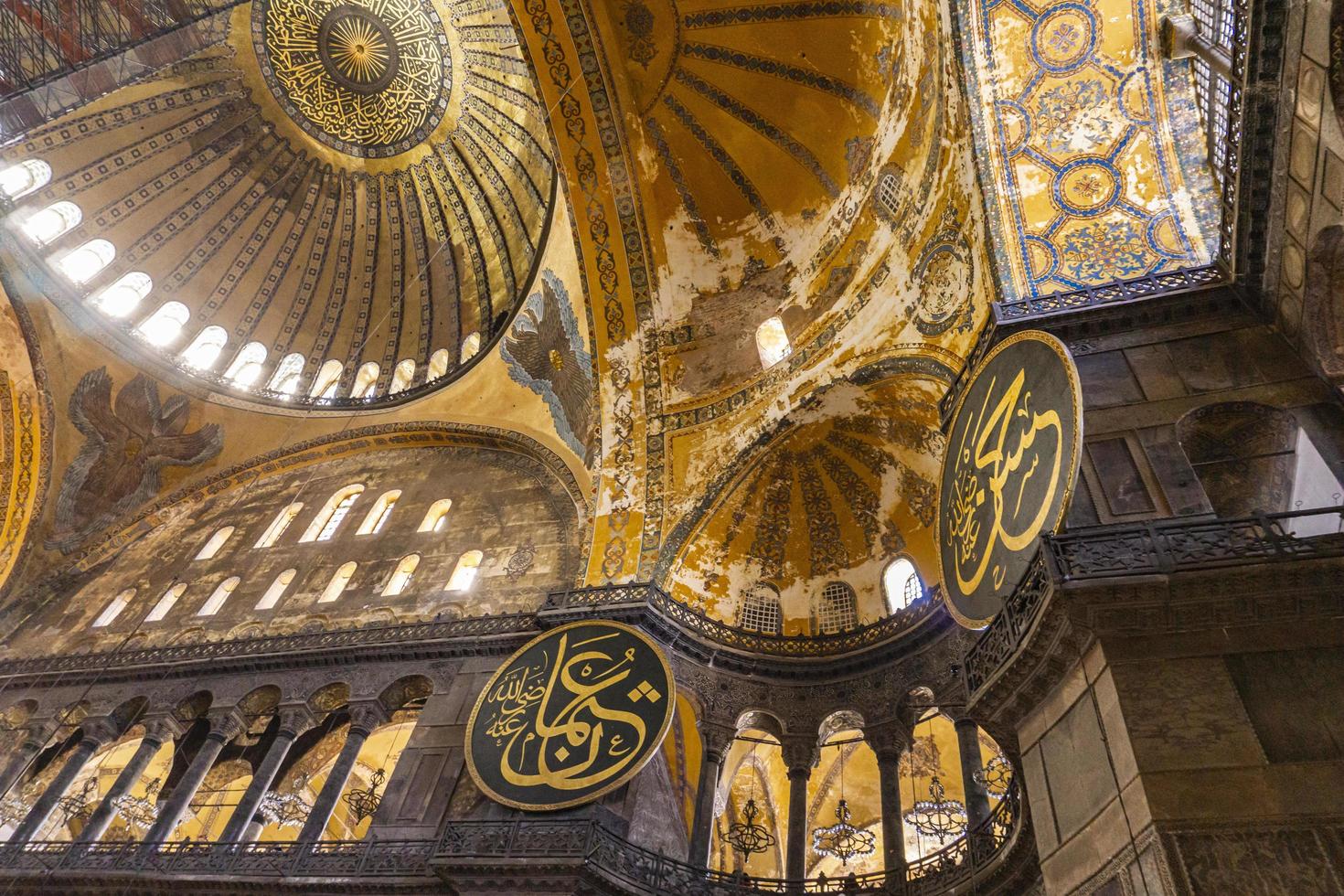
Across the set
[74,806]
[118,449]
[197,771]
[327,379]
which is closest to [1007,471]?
[197,771]

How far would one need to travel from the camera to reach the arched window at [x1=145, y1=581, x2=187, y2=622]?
38.6 feet

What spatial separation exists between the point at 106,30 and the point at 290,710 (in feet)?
30.6

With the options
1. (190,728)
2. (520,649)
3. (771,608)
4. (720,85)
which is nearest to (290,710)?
(190,728)

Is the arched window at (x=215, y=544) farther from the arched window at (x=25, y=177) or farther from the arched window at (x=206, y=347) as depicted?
the arched window at (x=25, y=177)

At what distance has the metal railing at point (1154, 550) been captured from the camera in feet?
13.3

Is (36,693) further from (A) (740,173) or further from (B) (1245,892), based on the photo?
(B) (1245,892)

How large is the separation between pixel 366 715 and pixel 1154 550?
801 cm

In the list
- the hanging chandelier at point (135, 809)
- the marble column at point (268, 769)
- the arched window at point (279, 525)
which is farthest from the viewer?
the arched window at point (279, 525)

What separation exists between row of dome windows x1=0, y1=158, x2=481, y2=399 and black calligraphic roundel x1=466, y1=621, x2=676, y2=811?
725 cm

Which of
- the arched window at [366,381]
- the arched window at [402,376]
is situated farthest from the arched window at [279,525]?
the arched window at [402,376]

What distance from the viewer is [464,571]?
10.7 meters

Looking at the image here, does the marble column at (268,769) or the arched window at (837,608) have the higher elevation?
the arched window at (837,608)

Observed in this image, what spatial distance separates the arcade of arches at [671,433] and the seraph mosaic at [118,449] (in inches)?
2.6

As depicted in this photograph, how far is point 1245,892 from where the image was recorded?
329 cm
